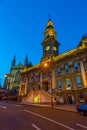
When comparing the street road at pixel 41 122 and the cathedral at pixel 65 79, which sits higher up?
the cathedral at pixel 65 79

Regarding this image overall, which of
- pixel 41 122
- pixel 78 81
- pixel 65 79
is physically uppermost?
pixel 65 79

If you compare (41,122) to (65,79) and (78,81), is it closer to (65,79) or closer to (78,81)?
(78,81)

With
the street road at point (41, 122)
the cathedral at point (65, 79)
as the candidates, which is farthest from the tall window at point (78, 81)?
the street road at point (41, 122)

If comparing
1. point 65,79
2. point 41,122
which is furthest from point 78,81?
point 41,122

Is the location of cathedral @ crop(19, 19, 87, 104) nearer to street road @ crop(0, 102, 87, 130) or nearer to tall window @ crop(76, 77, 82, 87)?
tall window @ crop(76, 77, 82, 87)

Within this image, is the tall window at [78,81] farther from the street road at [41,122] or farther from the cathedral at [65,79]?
the street road at [41,122]

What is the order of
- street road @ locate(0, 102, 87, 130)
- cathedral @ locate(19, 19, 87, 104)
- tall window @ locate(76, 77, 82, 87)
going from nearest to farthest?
street road @ locate(0, 102, 87, 130), cathedral @ locate(19, 19, 87, 104), tall window @ locate(76, 77, 82, 87)

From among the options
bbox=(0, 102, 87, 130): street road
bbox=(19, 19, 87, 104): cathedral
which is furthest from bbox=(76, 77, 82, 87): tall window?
bbox=(0, 102, 87, 130): street road

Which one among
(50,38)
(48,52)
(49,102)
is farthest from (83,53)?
(50,38)

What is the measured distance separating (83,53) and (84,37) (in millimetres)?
6019

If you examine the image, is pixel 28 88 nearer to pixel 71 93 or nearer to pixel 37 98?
pixel 37 98

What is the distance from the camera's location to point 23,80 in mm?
47969

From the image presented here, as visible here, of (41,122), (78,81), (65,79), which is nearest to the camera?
(41,122)

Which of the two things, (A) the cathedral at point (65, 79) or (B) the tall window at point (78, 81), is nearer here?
(A) the cathedral at point (65, 79)
